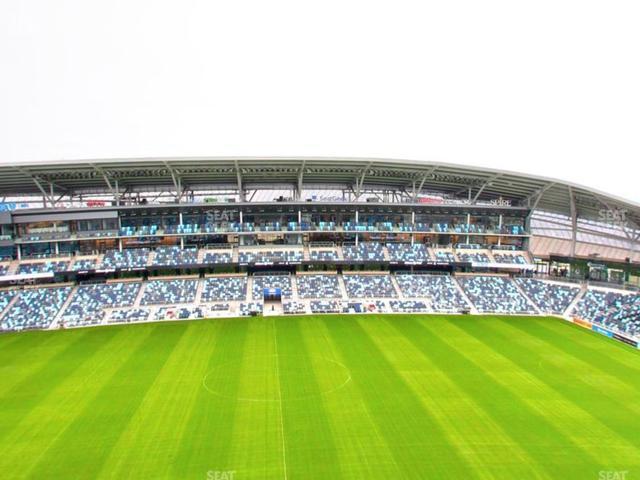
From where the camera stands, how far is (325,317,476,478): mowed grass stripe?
57.8ft

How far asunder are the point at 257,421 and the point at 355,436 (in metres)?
5.34

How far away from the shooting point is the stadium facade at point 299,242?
43.5 meters

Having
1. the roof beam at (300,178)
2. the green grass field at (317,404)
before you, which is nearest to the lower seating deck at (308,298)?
the green grass field at (317,404)

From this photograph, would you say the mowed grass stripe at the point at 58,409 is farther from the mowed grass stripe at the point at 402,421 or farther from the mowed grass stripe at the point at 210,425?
the mowed grass stripe at the point at 402,421

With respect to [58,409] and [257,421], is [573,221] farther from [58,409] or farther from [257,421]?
[58,409]

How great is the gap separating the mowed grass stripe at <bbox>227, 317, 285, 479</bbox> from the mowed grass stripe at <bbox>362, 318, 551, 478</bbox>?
875 cm

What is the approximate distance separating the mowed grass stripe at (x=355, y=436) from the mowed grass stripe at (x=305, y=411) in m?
0.30

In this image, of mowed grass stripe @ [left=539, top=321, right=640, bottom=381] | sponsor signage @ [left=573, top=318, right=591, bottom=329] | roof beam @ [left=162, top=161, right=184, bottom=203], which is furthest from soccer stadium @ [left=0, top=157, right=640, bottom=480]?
roof beam @ [left=162, top=161, right=184, bottom=203]

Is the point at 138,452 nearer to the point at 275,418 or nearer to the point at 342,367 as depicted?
the point at 275,418

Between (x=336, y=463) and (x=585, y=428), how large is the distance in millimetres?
13779

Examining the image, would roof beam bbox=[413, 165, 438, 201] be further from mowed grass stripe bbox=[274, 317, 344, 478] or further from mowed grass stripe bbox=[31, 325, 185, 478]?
mowed grass stripe bbox=[31, 325, 185, 478]

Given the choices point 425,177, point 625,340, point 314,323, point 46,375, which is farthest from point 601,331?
point 46,375

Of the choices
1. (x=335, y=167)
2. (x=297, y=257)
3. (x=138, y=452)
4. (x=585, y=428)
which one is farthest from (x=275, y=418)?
(x=335, y=167)

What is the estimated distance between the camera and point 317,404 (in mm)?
23078
